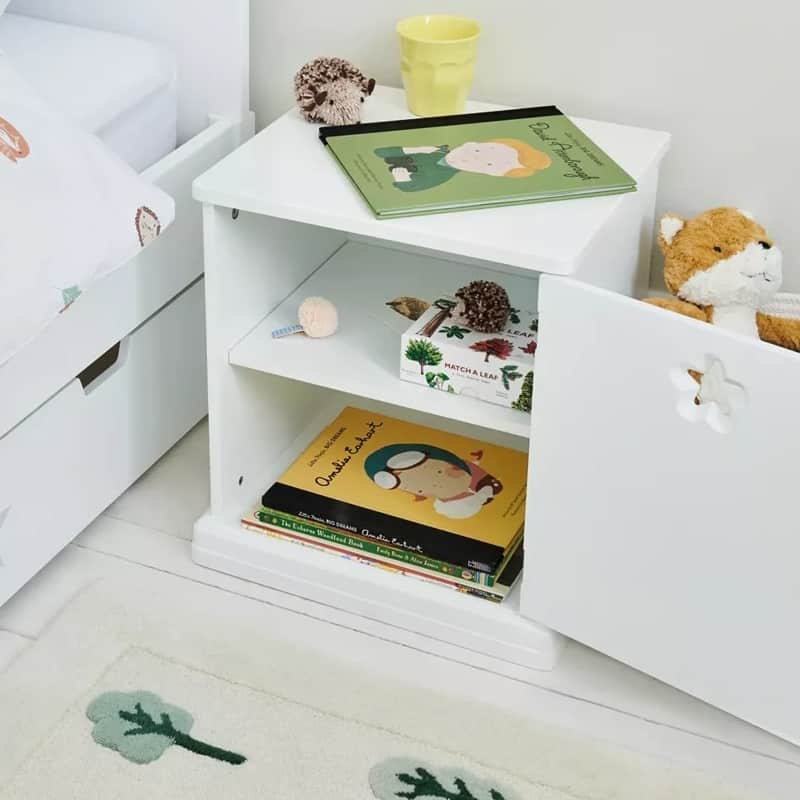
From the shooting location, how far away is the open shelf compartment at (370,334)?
1.34 meters

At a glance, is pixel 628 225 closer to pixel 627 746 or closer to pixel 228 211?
pixel 228 211

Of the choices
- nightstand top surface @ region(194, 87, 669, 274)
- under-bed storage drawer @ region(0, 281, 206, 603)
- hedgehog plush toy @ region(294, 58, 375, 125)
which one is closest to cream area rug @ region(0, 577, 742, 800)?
under-bed storage drawer @ region(0, 281, 206, 603)

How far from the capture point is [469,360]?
1320 mm

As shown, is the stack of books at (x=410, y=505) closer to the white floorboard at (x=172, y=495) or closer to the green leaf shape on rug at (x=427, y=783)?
the white floorboard at (x=172, y=495)

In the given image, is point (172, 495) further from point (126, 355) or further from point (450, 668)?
point (450, 668)

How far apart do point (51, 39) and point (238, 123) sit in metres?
0.24

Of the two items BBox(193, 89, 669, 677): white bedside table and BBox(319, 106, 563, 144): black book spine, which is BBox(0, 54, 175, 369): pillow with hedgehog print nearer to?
BBox(193, 89, 669, 677): white bedside table

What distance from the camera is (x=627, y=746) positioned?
128 cm

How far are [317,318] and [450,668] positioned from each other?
0.41 metres

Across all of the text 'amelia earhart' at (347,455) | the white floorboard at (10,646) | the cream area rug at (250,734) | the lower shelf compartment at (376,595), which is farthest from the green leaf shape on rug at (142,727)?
the text 'amelia earhart' at (347,455)

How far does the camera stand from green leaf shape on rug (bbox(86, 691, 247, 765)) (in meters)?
1.24

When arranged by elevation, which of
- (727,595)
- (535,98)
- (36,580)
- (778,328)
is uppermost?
(535,98)

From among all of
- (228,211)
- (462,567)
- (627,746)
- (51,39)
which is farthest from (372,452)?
(51,39)

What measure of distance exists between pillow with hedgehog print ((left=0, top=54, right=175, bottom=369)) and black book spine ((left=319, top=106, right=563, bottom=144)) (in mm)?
217
